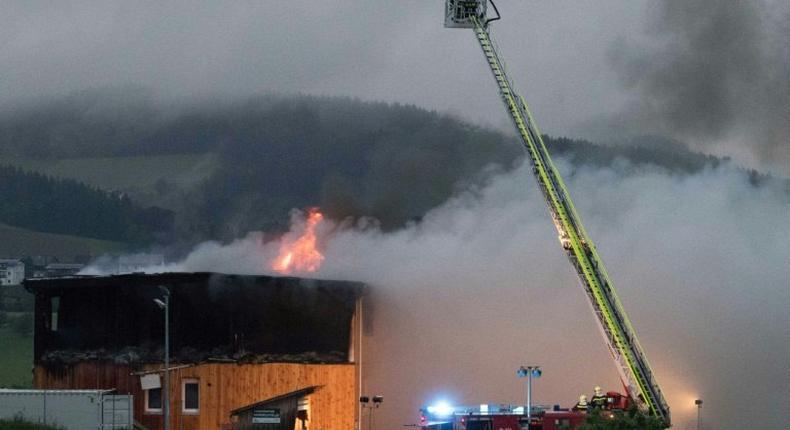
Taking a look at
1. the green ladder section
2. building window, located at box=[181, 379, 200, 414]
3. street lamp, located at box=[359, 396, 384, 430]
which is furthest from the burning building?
the green ladder section

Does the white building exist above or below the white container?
above

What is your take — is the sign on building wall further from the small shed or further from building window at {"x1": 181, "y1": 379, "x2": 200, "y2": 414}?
building window at {"x1": 181, "y1": 379, "x2": 200, "y2": 414}

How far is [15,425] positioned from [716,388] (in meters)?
39.8

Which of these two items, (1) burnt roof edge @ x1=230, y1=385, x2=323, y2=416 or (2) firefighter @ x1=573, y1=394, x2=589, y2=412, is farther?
(1) burnt roof edge @ x1=230, y1=385, x2=323, y2=416

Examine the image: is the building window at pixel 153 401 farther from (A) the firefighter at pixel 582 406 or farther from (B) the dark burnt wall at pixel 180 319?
(A) the firefighter at pixel 582 406

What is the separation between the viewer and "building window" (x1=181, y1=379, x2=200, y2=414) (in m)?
75.2

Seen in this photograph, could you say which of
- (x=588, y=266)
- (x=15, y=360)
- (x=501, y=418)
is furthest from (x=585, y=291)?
(x=15, y=360)

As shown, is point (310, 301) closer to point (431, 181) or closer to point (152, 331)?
point (152, 331)

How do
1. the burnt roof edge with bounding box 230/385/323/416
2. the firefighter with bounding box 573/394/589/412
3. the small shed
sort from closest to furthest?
1. the firefighter with bounding box 573/394/589/412
2. the burnt roof edge with bounding box 230/385/323/416
3. the small shed

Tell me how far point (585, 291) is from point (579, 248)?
2.23 metres

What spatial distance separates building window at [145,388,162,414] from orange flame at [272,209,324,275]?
48.6 ft

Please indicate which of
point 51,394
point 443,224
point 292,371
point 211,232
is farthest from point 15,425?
point 211,232

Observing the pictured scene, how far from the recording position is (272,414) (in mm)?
75375

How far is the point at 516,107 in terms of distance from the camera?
78.8 meters
